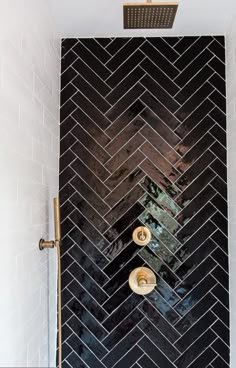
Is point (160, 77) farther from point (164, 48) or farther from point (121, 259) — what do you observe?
point (121, 259)

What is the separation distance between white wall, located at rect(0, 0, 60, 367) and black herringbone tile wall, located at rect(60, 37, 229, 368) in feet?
0.75

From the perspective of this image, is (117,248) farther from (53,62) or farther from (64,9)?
(64,9)

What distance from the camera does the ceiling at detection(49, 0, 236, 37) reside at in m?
1.71

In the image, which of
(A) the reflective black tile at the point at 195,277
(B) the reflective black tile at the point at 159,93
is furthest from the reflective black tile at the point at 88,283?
(B) the reflective black tile at the point at 159,93

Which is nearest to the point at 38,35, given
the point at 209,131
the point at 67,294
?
the point at 209,131

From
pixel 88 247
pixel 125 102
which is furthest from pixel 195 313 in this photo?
pixel 125 102

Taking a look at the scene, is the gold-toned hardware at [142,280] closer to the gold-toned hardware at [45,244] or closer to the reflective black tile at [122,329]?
the reflective black tile at [122,329]

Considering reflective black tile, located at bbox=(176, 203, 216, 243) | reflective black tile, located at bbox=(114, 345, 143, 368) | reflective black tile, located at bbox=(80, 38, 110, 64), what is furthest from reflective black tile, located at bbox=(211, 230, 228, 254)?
reflective black tile, located at bbox=(80, 38, 110, 64)

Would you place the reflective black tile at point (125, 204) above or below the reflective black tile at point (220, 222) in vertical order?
above

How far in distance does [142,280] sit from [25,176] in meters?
0.94

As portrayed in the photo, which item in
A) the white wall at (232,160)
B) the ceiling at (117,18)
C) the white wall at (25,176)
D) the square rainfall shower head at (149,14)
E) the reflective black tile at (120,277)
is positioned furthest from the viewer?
the reflective black tile at (120,277)

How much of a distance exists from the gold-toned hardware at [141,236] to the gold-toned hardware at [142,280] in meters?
0.15

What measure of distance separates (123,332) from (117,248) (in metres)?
0.49

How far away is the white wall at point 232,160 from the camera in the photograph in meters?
1.85
